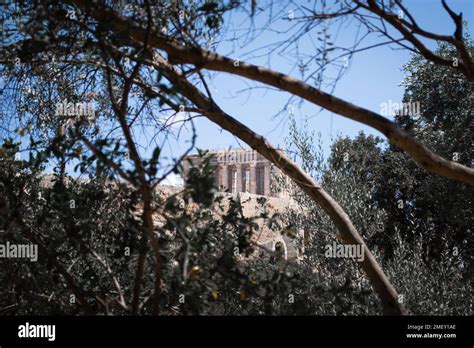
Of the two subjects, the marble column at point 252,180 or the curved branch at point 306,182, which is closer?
the curved branch at point 306,182

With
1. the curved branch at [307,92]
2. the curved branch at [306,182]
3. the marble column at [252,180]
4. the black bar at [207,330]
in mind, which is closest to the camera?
the black bar at [207,330]

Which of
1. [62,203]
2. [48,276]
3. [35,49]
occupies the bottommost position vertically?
[48,276]

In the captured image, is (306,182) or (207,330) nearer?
(207,330)

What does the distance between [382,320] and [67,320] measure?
1.87 meters

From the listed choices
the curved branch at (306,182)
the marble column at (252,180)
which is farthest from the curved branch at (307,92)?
the marble column at (252,180)

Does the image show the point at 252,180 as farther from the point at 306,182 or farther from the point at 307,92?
the point at 307,92

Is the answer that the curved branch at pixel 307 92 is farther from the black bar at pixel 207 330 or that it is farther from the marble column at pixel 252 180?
the marble column at pixel 252 180

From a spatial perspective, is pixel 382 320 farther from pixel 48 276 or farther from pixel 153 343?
pixel 48 276

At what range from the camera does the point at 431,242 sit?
1353cm

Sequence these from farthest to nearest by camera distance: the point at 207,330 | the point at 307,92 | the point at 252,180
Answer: the point at 252,180, the point at 307,92, the point at 207,330

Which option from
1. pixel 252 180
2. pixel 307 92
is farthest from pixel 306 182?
pixel 252 180

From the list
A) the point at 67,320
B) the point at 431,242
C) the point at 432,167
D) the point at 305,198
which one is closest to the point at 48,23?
the point at 67,320

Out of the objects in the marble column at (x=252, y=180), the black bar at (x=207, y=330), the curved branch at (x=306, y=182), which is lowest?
the black bar at (x=207, y=330)

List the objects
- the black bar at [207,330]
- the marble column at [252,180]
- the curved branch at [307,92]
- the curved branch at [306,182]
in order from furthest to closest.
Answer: the marble column at [252,180], the curved branch at [306,182], the curved branch at [307,92], the black bar at [207,330]
